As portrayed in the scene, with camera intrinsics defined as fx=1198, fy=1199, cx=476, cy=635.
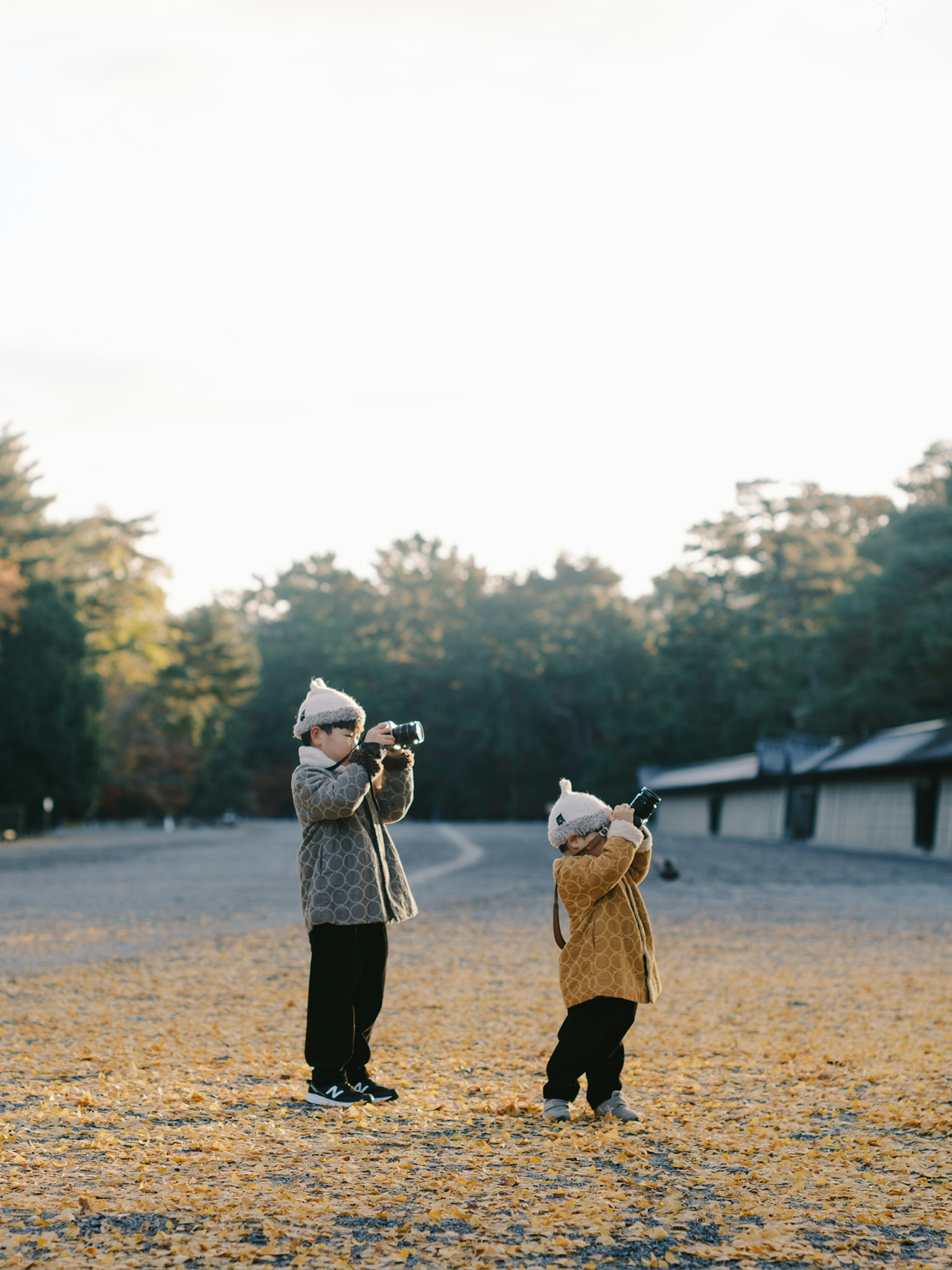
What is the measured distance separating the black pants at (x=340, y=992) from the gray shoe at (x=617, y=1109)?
3.04 feet

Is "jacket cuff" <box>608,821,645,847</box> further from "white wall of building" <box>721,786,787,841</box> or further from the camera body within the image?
"white wall of building" <box>721,786,787,841</box>

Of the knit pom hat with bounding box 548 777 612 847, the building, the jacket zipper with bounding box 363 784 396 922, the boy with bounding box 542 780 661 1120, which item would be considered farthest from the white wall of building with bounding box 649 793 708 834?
the knit pom hat with bounding box 548 777 612 847

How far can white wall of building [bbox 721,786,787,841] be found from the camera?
36812mm

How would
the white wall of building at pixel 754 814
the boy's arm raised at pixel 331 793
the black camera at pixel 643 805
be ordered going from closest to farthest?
1. the black camera at pixel 643 805
2. the boy's arm raised at pixel 331 793
3. the white wall of building at pixel 754 814

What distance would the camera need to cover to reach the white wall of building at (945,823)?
2647cm

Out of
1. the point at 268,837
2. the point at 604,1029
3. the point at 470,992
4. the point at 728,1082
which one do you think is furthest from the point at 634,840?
the point at 268,837

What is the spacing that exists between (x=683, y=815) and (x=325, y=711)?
4495 centimetres

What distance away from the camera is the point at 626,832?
14.2 ft

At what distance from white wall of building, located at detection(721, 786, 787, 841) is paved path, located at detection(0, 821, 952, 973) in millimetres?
5584

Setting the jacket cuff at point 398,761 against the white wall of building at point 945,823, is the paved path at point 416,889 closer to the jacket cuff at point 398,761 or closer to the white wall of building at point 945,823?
the white wall of building at point 945,823

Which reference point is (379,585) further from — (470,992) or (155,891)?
(470,992)

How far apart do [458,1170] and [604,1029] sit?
0.88 m

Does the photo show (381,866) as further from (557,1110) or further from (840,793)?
(840,793)

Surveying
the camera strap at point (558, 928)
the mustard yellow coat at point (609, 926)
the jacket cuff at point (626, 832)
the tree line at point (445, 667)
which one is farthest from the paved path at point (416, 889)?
the tree line at point (445, 667)
